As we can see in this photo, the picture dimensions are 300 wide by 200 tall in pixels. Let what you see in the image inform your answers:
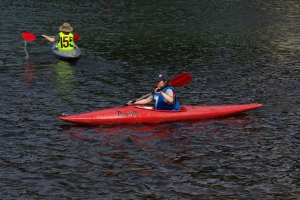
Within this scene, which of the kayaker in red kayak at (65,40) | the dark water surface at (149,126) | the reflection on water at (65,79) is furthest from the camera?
the kayaker in red kayak at (65,40)

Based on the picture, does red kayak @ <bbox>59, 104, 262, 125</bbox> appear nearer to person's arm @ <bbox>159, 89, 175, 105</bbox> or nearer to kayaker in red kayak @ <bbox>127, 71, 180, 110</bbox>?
kayaker in red kayak @ <bbox>127, 71, 180, 110</bbox>

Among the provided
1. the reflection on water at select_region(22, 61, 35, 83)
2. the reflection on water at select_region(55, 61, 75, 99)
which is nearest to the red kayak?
the reflection on water at select_region(55, 61, 75, 99)

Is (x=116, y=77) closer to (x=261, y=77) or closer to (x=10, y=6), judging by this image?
(x=261, y=77)

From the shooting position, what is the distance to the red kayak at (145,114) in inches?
677

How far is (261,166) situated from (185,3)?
35.2 metres

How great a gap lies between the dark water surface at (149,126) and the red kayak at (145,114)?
239 mm

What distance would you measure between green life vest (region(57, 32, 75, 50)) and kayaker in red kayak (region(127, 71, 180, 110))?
946 cm

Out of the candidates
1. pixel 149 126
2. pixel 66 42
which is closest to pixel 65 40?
pixel 66 42

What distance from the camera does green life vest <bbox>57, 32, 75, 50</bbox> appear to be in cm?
2656

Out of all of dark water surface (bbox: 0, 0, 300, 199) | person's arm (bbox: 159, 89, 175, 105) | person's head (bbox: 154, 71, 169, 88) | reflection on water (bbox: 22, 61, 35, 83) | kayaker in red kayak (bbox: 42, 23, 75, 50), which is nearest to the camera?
dark water surface (bbox: 0, 0, 300, 199)

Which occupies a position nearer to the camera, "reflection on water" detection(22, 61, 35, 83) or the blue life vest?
the blue life vest

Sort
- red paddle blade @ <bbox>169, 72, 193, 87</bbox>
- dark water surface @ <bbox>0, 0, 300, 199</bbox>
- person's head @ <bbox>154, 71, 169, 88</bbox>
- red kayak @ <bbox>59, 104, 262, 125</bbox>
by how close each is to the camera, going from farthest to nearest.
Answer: red paddle blade @ <bbox>169, 72, 193, 87</bbox> → person's head @ <bbox>154, 71, 169, 88</bbox> → red kayak @ <bbox>59, 104, 262, 125</bbox> → dark water surface @ <bbox>0, 0, 300, 199</bbox>

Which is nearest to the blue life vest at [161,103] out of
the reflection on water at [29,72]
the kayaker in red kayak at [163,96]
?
the kayaker in red kayak at [163,96]

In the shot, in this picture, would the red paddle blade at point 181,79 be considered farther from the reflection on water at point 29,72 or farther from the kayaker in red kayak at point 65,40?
the kayaker in red kayak at point 65,40
